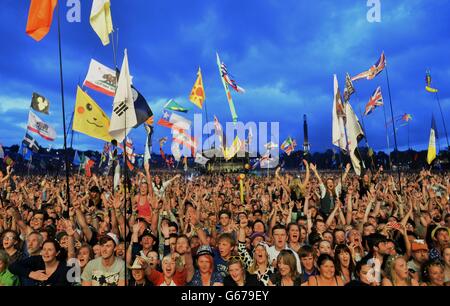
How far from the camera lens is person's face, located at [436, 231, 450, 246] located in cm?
488

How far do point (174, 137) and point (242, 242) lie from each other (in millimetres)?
9595

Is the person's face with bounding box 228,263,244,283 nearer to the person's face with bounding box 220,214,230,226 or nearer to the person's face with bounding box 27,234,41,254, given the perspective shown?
the person's face with bounding box 220,214,230,226

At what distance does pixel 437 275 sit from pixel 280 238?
6.51 ft

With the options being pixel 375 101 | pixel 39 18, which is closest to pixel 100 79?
pixel 39 18

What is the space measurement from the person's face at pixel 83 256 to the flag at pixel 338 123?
22.7 feet

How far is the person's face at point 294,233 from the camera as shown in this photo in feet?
16.4

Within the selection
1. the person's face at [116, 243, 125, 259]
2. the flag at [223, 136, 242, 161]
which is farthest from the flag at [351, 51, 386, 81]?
the person's face at [116, 243, 125, 259]

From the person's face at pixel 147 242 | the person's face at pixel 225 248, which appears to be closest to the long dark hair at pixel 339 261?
the person's face at pixel 225 248

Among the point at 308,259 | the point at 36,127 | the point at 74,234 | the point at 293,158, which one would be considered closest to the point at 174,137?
the point at 36,127

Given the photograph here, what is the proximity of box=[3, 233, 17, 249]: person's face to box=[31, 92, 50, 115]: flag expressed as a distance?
9.04 meters

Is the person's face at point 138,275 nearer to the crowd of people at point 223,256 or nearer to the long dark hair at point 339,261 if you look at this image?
the crowd of people at point 223,256

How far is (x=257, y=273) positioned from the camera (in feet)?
13.3

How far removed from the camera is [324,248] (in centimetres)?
457
